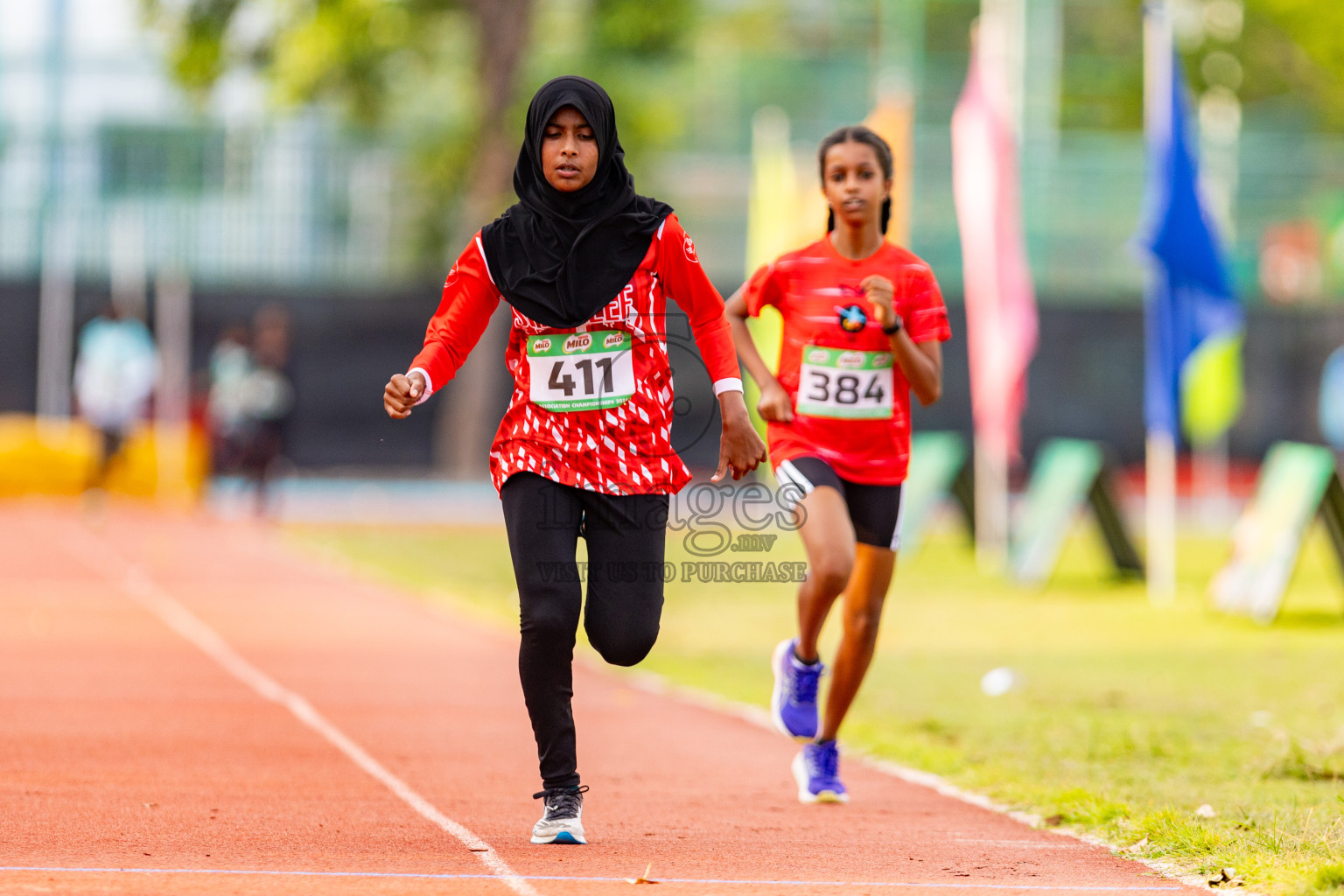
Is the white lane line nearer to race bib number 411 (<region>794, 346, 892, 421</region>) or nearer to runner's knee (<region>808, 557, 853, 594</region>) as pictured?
runner's knee (<region>808, 557, 853, 594</region>)

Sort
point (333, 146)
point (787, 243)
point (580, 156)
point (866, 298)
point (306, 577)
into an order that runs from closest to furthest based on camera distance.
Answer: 1. point (580, 156)
2. point (866, 298)
3. point (306, 577)
4. point (787, 243)
5. point (333, 146)

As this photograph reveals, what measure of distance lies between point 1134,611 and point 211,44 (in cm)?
1932

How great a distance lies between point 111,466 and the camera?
2570cm

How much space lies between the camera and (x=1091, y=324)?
1292 inches

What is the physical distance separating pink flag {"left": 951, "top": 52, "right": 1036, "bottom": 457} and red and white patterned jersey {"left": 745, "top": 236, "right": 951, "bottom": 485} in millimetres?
11448

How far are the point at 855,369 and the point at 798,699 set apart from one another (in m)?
1.16

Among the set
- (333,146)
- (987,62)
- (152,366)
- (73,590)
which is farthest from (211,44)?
(73,590)

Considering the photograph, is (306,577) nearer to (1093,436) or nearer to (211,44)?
(211,44)

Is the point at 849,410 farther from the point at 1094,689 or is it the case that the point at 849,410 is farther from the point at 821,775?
the point at 1094,689

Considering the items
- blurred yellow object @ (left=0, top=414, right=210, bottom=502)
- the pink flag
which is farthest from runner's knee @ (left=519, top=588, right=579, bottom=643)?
blurred yellow object @ (left=0, top=414, right=210, bottom=502)

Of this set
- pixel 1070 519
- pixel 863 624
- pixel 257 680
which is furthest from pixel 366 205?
pixel 863 624

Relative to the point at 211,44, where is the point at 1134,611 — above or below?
below

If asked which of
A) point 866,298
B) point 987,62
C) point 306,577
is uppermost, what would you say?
point 987,62

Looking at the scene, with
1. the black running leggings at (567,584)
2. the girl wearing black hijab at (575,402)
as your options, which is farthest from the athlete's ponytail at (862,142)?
the black running leggings at (567,584)
